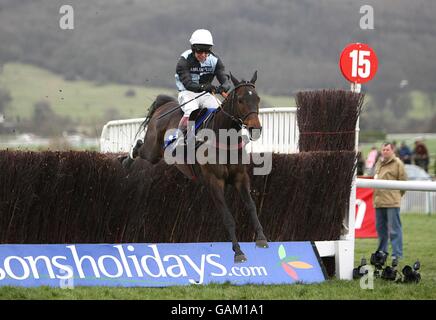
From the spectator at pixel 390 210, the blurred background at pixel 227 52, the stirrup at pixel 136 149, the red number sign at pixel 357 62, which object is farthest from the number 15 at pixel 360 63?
the blurred background at pixel 227 52

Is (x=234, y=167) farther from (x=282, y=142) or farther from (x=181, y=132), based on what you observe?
(x=282, y=142)

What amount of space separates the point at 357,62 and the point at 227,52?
168 feet

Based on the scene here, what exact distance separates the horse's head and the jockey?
50 centimetres

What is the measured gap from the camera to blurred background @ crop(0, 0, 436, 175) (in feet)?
162

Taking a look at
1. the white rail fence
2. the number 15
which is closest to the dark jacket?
the white rail fence

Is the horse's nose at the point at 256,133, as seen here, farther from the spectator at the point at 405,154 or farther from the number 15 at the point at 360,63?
the spectator at the point at 405,154

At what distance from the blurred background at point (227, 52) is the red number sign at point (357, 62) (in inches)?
1410

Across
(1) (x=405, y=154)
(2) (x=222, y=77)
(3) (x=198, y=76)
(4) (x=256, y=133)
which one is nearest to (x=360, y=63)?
(2) (x=222, y=77)

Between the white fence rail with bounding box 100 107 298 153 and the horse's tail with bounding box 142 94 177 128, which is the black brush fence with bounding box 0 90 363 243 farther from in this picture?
the white fence rail with bounding box 100 107 298 153

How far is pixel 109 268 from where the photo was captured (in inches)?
380

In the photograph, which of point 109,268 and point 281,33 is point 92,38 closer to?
point 281,33

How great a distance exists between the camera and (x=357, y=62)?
11.1 m

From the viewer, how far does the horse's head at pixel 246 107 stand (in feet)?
28.8

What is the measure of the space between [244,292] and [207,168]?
1.54 m
